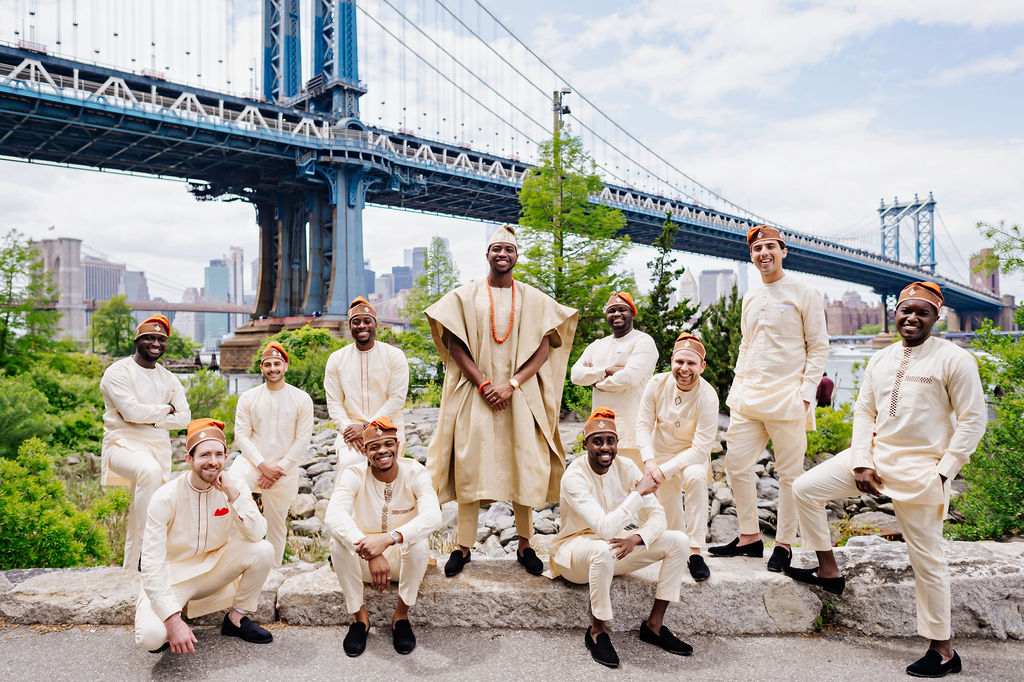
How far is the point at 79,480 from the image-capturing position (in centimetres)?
819

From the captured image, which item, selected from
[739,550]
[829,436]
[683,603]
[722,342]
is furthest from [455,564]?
[722,342]

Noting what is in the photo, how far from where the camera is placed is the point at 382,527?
11.4ft

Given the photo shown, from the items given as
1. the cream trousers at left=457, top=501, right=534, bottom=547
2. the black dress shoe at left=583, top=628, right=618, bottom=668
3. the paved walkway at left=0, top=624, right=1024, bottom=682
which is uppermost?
the cream trousers at left=457, top=501, right=534, bottom=547

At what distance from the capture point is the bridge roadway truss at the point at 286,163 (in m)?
23.7

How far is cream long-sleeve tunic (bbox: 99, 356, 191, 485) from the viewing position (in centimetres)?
394

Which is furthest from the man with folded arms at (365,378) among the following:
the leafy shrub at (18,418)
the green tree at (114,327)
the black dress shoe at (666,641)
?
the green tree at (114,327)

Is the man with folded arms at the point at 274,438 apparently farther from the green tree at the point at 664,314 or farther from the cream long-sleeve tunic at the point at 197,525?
the green tree at the point at 664,314

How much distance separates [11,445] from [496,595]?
6515 mm

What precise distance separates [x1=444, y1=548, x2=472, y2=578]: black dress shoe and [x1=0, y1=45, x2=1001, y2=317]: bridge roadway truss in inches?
912

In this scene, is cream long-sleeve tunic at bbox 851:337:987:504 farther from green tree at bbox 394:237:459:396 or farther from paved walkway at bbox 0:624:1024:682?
green tree at bbox 394:237:459:396

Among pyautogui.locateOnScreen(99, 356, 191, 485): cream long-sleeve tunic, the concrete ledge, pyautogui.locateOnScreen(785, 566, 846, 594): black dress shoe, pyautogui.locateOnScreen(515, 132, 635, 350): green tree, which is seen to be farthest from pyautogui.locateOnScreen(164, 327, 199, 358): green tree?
pyautogui.locateOnScreen(785, 566, 846, 594): black dress shoe

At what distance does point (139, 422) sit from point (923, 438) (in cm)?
421

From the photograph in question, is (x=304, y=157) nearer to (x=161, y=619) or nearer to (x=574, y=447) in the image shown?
(x=574, y=447)

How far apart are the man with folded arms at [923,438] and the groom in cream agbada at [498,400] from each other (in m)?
1.63
